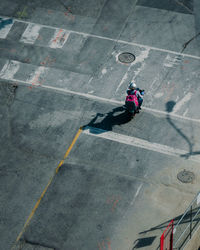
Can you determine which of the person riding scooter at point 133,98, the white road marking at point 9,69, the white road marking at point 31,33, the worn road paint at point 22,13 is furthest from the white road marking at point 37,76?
the worn road paint at point 22,13

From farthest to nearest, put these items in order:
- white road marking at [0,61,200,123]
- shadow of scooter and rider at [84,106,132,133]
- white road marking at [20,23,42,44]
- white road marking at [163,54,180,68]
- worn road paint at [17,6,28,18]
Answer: worn road paint at [17,6,28,18], white road marking at [20,23,42,44], white road marking at [163,54,180,68], white road marking at [0,61,200,123], shadow of scooter and rider at [84,106,132,133]

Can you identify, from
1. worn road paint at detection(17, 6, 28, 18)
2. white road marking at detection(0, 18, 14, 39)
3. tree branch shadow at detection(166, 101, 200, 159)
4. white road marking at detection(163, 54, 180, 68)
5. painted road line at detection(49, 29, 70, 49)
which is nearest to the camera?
tree branch shadow at detection(166, 101, 200, 159)

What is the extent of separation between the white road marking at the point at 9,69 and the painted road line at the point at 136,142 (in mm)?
5205

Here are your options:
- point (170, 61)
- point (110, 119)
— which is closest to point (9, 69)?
point (110, 119)

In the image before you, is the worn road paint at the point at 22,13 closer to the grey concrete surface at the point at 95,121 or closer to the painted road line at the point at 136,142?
the grey concrete surface at the point at 95,121

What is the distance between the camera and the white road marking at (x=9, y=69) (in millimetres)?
17591

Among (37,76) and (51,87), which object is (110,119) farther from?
(37,76)

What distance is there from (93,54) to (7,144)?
667cm

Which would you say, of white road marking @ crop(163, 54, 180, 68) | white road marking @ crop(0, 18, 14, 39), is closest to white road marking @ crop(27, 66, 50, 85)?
white road marking @ crop(0, 18, 14, 39)

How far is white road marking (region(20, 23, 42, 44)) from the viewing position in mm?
19453

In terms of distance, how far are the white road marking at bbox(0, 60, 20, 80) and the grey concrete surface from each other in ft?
0.16

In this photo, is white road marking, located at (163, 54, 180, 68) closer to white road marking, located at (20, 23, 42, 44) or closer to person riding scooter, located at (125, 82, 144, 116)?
person riding scooter, located at (125, 82, 144, 116)

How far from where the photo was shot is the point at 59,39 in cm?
1936

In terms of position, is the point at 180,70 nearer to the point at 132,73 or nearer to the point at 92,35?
the point at 132,73
